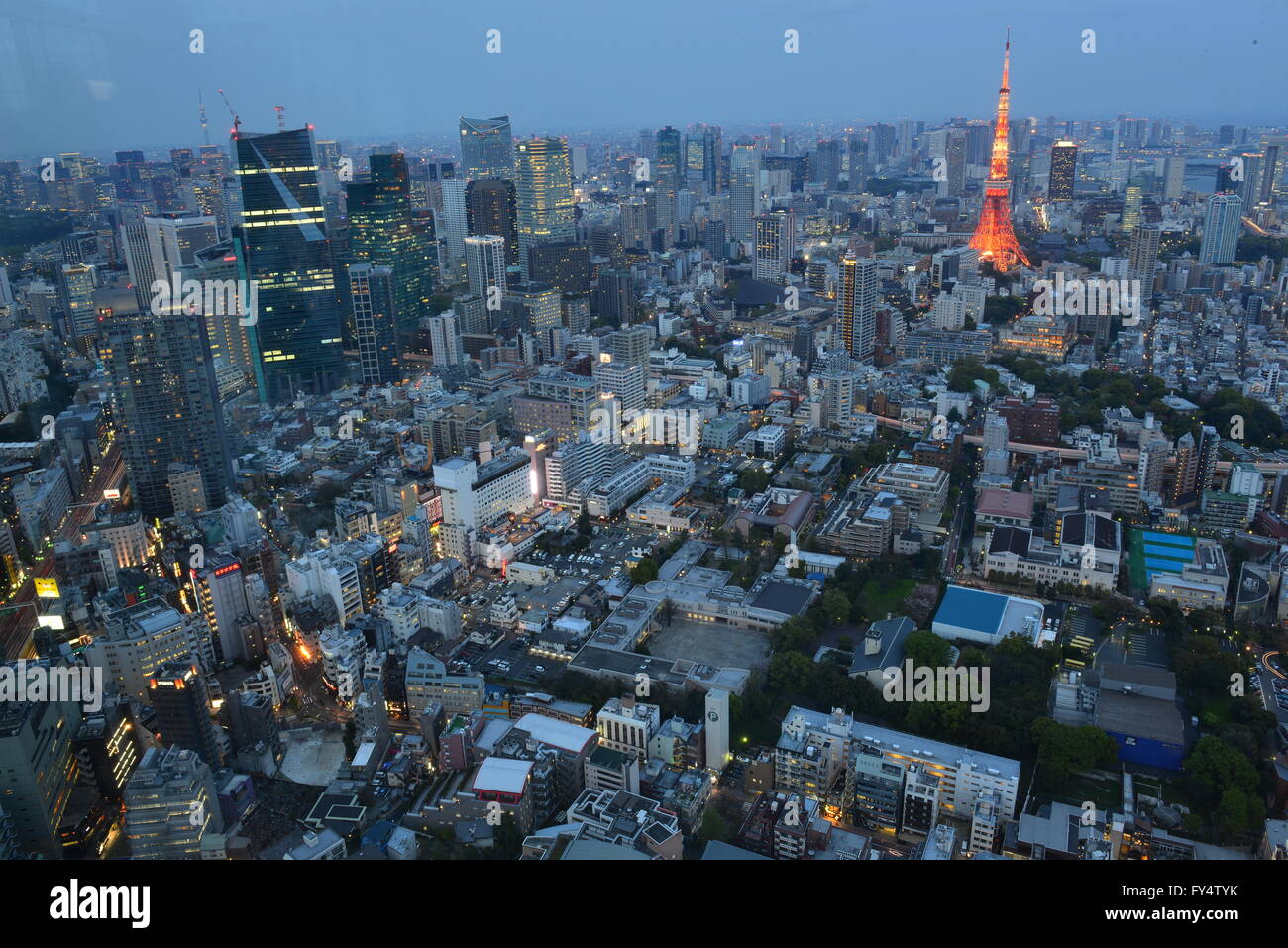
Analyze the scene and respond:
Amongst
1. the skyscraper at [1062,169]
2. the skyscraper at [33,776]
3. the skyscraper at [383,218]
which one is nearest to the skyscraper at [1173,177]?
the skyscraper at [1062,169]

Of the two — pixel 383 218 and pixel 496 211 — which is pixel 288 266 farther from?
pixel 496 211

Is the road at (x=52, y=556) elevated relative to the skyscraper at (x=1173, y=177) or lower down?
lower down

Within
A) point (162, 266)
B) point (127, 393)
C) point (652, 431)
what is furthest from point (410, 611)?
point (162, 266)

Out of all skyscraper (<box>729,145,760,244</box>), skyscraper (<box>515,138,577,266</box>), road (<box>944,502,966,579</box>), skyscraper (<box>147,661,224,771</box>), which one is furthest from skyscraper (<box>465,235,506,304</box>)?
skyscraper (<box>147,661,224,771</box>)

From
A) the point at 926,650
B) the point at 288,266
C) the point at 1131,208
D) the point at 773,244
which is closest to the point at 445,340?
the point at 288,266

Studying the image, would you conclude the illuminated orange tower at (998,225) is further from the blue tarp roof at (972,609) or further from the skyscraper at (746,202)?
the blue tarp roof at (972,609)
